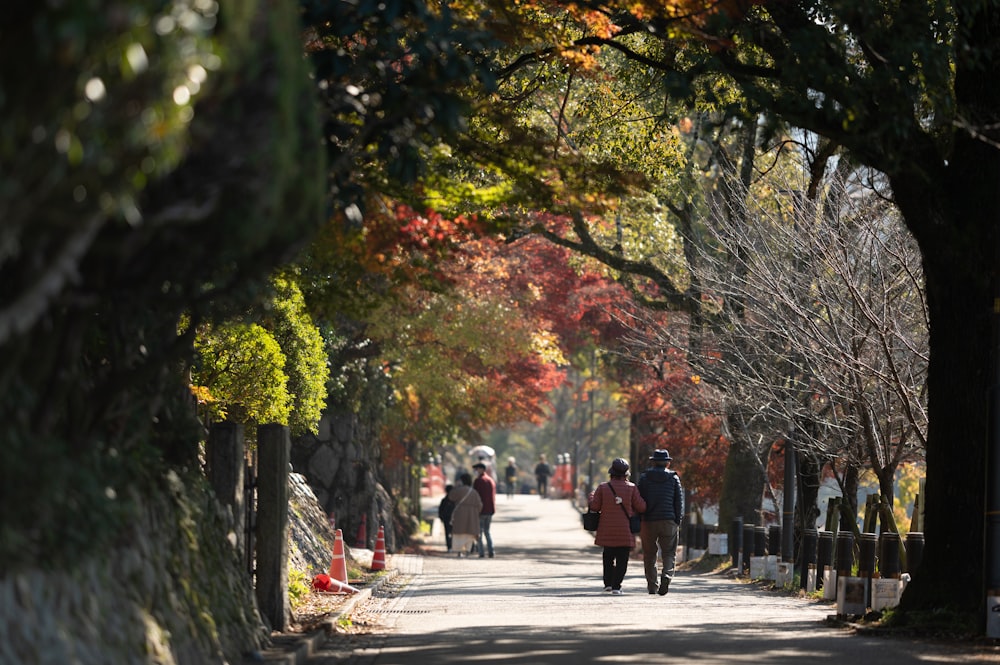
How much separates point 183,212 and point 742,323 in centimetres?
1960

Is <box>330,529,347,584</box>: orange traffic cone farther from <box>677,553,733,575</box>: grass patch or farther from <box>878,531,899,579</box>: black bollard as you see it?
<box>677,553,733,575</box>: grass patch

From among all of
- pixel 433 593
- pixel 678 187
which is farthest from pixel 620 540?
pixel 678 187

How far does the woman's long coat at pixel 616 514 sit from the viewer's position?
21016 mm

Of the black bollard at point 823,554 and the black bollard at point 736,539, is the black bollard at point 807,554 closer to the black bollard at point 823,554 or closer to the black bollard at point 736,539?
the black bollard at point 823,554

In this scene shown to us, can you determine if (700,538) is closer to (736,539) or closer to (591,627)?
(736,539)

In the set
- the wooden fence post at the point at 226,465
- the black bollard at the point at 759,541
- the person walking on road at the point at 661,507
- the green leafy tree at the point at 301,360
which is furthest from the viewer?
the black bollard at the point at 759,541

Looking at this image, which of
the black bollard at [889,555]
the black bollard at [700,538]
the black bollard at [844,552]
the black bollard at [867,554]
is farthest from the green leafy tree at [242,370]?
the black bollard at [700,538]

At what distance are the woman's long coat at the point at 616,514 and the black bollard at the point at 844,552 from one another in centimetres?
273

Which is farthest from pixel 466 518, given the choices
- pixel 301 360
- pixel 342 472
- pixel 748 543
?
pixel 301 360

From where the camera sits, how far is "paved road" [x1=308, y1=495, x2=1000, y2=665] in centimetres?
1333

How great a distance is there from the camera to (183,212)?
7.27m

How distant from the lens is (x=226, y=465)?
14570 mm

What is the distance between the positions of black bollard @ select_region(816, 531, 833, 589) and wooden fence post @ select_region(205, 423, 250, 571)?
11.4 m

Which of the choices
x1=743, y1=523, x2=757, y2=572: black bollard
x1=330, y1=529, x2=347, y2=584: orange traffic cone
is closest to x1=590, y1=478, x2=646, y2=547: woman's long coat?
x1=330, y1=529, x2=347, y2=584: orange traffic cone
